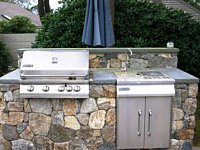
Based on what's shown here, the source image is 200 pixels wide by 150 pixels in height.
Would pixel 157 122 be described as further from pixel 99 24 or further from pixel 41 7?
pixel 41 7

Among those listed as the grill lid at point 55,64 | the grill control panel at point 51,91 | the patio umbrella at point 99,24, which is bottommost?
the grill control panel at point 51,91

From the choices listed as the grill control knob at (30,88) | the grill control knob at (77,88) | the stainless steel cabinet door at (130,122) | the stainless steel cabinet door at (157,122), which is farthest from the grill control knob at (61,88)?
the stainless steel cabinet door at (157,122)

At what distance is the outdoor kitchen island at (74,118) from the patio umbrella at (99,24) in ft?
2.98

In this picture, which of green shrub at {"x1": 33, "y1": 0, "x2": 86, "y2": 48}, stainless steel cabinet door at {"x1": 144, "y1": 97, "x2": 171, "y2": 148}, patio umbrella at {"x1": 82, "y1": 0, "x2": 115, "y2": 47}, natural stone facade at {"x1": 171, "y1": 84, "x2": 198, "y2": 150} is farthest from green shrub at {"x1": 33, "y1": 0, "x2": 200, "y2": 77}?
stainless steel cabinet door at {"x1": 144, "y1": 97, "x2": 171, "y2": 148}

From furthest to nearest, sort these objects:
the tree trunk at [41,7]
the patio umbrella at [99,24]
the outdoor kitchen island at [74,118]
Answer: the tree trunk at [41,7], the patio umbrella at [99,24], the outdoor kitchen island at [74,118]

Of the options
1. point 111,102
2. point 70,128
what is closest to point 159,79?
point 111,102

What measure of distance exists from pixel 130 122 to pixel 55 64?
1043 millimetres

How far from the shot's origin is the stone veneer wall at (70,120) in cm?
279

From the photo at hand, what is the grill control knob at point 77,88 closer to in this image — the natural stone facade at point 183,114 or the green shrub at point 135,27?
the natural stone facade at point 183,114

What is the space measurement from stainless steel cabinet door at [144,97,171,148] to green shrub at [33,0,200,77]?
2.04 metres

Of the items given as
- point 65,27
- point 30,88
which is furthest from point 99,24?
point 30,88

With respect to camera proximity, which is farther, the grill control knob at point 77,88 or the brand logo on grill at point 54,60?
the brand logo on grill at point 54,60

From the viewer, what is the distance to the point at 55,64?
2.83 m

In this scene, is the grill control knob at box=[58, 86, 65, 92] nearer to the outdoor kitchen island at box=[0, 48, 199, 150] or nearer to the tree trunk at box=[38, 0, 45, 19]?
the outdoor kitchen island at box=[0, 48, 199, 150]
